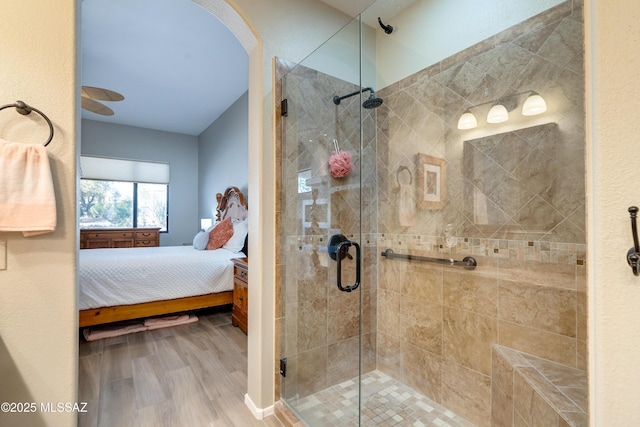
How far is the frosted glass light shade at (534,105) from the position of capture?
1.48 meters

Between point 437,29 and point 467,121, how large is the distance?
698 millimetres

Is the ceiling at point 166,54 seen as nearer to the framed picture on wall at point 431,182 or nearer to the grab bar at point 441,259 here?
the framed picture on wall at point 431,182

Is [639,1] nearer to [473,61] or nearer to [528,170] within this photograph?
[528,170]

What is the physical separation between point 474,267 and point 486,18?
1458 mm

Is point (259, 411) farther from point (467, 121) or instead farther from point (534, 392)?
point (467, 121)

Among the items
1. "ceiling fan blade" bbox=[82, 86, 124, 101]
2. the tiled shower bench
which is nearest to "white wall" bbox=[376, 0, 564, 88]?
the tiled shower bench

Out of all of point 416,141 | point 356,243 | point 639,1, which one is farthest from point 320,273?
point 639,1

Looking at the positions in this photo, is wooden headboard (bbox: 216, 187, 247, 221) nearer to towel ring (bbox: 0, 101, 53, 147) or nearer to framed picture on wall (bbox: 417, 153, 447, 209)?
framed picture on wall (bbox: 417, 153, 447, 209)

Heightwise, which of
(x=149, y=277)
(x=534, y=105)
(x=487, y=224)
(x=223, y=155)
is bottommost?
(x=149, y=277)

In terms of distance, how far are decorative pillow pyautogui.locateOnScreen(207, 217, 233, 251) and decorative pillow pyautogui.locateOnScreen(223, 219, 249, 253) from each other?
7 cm

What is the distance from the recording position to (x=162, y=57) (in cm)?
328

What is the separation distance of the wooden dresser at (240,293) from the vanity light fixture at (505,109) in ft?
7.68

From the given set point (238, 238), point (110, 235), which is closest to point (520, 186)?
point (238, 238)

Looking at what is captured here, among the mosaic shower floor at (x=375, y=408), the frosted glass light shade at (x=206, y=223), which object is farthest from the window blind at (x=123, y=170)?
the mosaic shower floor at (x=375, y=408)
